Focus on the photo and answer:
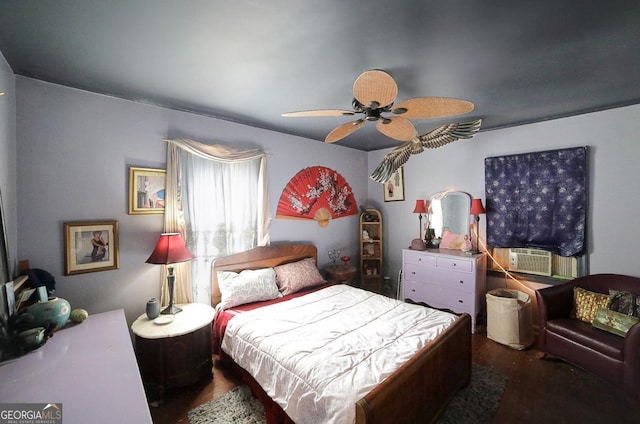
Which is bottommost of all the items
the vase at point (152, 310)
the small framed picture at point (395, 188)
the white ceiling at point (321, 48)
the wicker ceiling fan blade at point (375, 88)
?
the vase at point (152, 310)

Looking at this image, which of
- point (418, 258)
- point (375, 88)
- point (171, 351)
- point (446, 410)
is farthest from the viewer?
point (418, 258)

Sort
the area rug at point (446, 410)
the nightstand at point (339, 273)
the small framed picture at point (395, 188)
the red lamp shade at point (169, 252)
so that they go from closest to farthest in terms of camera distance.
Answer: the area rug at point (446, 410) < the red lamp shade at point (169, 252) < the nightstand at point (339, 273) < the small framed picture at point (395, 188)

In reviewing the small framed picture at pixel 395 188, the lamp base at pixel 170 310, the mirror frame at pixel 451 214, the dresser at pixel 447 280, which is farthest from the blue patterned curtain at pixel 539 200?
the lamp base at pixel 170 310

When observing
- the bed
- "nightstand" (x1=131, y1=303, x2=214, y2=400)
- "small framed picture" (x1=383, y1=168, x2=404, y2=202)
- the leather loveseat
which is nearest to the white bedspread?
the bed

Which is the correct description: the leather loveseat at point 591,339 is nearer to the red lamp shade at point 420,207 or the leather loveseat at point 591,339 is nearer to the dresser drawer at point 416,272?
the dresser drawer at point 416,272

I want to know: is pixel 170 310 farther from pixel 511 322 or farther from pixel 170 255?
pixel 511 322

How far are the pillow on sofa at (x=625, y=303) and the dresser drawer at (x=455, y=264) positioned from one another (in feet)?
3.71

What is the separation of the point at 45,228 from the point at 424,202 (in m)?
4.07

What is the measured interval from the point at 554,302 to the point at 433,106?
7.86 ft

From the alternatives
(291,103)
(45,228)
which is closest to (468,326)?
(291,103)

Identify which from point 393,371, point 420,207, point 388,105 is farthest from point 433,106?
point 420,207

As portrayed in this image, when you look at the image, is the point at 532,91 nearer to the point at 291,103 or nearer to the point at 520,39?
the point at 520,39

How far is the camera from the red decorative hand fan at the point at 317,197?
11.7 ft

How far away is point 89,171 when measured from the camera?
2137mm
